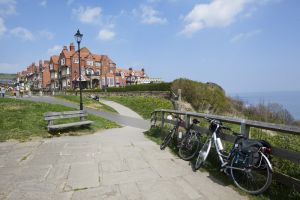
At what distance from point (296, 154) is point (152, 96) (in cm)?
3288

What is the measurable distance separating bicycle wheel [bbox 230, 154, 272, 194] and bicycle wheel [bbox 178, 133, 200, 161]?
5.74 ft

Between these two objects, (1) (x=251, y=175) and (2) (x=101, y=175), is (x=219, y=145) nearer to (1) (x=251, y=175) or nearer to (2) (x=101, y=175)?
(1) (x=251, y=175)

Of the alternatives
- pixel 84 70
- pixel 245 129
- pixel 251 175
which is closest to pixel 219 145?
pixel 245 129

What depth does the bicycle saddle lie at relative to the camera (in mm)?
4977

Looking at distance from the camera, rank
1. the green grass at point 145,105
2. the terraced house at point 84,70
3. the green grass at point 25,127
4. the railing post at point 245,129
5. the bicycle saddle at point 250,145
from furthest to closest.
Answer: the terraced house at point 84,70 → the green grass at point 145,105 → the green grass at point 25,127 → the railing post at point 245,129 → the bicycle saddle at point 250,145

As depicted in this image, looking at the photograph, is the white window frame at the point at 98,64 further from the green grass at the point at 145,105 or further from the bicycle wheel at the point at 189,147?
the bicycle wheel at the point at 189,147

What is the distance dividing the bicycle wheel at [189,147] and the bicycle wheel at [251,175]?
1748mm

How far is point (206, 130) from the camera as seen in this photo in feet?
24.3

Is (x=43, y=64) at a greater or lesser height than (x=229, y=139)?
greater

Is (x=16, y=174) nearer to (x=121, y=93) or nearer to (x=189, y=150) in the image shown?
(x=189, y=150)

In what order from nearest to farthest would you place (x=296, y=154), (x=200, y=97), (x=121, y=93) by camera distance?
(x=296, y=154)
(x=200, y=97)
(x=121, y=93)

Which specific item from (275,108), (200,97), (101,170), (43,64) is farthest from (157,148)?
(43,64)

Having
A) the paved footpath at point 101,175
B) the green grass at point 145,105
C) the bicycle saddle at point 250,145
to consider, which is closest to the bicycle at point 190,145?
the paved footpath at point 101,175

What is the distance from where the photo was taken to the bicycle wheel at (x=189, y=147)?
7328mm
